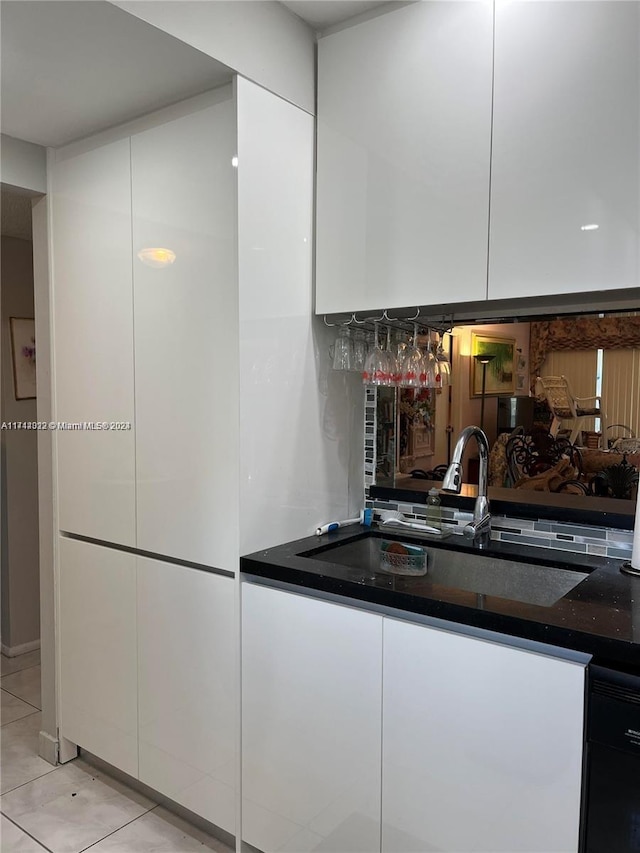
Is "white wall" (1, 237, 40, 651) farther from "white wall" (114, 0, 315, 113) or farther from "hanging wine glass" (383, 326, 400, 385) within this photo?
"hanging wine glass" (383, 326, 400, 385)

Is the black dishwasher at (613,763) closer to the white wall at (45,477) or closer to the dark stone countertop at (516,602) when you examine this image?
the dark stone countertop at (516,602)

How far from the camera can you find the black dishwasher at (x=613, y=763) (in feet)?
3.84

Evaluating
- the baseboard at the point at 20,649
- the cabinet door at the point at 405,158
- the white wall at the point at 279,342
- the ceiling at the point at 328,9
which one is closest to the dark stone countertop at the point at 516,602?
the white wall at the point at 279,342

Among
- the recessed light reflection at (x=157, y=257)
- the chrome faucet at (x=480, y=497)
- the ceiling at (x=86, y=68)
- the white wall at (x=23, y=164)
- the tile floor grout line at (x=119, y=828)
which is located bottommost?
the tile floor grout line at (x=119, y=828)

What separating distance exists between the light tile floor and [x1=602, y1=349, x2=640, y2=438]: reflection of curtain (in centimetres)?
174

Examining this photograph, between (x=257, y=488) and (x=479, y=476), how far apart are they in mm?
700

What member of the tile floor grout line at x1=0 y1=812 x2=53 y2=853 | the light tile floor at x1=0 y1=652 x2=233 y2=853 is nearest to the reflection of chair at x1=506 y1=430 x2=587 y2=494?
the light tile floor at x1=0 y1=652 x2=233 y2=853

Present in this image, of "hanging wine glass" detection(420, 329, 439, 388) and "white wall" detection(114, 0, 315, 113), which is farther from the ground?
"white wall" detection(114, 0, 315, 113)

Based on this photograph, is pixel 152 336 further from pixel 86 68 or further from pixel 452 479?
pixel 452 479

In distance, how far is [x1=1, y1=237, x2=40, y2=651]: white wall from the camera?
3.22 m

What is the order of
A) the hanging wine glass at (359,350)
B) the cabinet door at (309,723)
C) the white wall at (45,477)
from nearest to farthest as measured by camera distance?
the cabinet door at (309,723), the hanging wine glass at (359,350), the white wall at (45,477)

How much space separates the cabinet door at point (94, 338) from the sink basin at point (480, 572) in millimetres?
739

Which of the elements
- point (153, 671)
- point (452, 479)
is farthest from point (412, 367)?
point (153, 671)

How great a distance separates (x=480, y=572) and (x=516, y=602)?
0.51m
